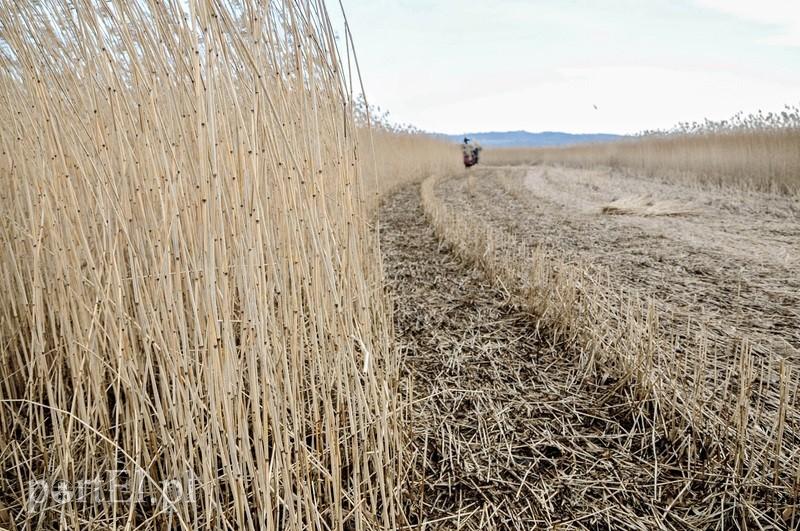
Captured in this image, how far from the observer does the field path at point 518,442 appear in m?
1.23

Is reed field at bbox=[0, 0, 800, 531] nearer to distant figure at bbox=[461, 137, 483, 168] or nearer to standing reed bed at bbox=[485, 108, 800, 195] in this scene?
standing reed bed at bbox=[485, 108, 800, 195]

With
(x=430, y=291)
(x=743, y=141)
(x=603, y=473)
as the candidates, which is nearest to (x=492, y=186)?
(x=743, y=141)

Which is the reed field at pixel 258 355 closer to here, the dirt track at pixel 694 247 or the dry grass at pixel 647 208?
the dirt track at pixel 694 247

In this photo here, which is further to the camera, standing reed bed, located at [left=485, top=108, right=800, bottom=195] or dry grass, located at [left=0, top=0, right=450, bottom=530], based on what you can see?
standing reed bed, located at [left=485, top=108, right=800, bottom=195]

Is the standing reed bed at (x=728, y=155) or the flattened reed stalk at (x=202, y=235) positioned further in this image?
the standing reed bed at (x=728, y=155)

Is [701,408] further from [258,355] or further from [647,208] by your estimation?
[647,208]

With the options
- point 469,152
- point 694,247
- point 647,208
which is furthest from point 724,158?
point 469,152

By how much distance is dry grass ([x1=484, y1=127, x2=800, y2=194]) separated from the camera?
660cm

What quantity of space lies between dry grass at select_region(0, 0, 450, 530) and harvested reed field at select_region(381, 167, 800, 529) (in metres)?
0.33

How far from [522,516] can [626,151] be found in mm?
12832

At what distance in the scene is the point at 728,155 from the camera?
7688mm

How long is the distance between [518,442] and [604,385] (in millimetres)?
494

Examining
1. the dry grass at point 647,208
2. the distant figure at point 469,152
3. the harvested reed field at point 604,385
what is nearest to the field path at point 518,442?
the harvested reed field at point 604,385

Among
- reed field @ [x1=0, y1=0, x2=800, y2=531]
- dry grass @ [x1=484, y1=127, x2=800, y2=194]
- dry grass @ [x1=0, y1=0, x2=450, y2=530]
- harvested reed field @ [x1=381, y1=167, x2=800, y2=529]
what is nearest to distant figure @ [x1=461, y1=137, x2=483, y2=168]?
dry grass @ [x1=484, y1=127, x2=800, y2=194]
